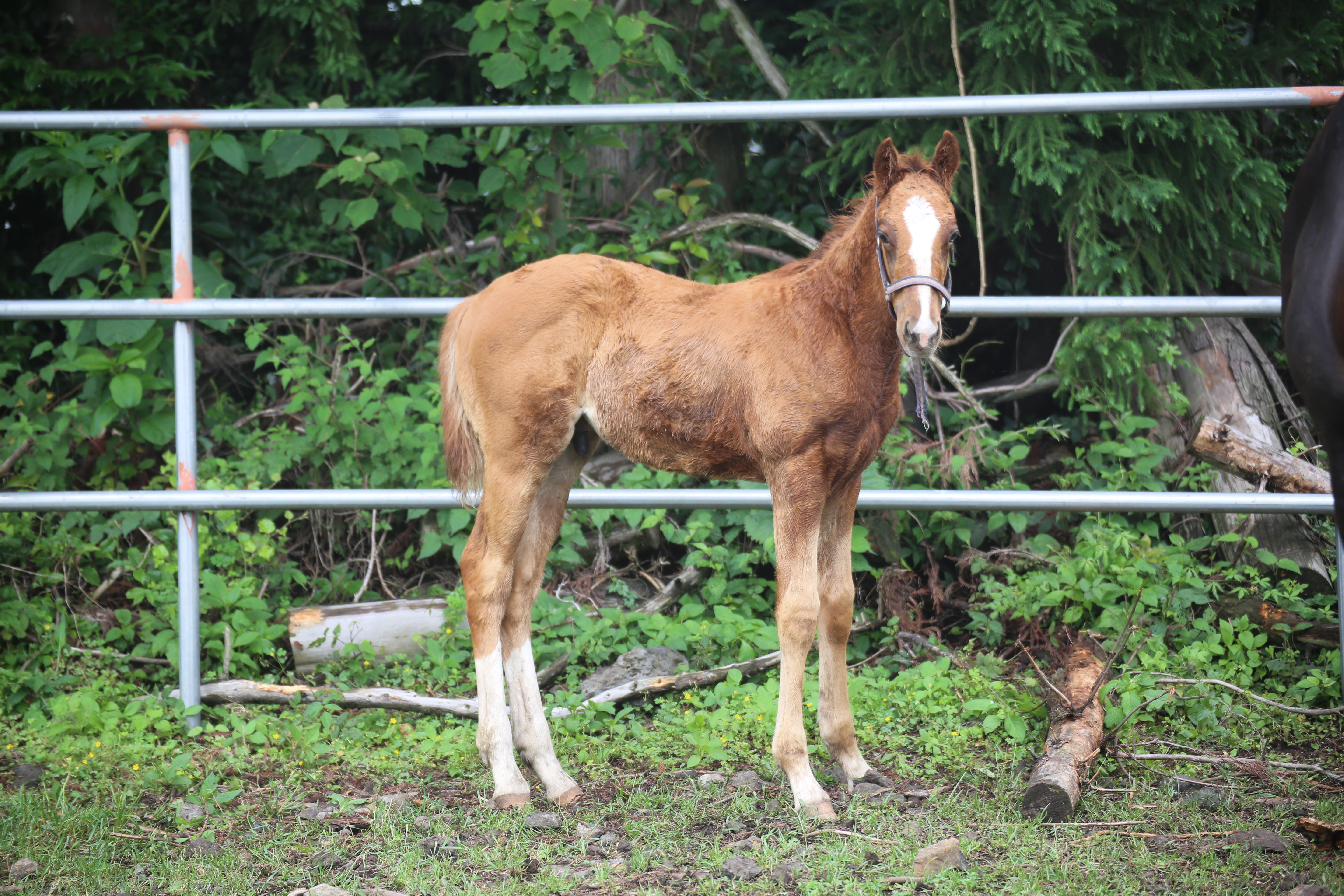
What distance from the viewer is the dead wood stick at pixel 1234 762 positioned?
10.6ft

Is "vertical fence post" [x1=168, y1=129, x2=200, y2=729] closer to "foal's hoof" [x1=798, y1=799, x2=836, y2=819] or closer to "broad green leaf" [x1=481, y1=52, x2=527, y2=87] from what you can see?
"broad green leaf" [x1=481, y1=52, x2=527, y2=87]

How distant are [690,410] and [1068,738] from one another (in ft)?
5.29

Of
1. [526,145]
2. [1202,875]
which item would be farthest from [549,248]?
[1202,875]

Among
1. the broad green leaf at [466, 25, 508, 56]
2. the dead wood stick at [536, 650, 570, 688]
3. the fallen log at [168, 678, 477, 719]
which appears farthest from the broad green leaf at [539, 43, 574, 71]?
the fallen log at [168, 678, 477, 719]

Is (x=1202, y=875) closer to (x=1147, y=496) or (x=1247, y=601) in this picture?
(x=1147, y=496)

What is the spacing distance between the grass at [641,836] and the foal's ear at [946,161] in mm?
1890

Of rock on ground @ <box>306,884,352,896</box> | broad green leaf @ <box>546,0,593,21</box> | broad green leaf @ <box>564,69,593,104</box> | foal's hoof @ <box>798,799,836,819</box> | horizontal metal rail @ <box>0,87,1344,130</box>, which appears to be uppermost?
broad green leaf @ <box>546,0,593,21</box>

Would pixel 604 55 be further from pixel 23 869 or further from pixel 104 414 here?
pixel 23 869

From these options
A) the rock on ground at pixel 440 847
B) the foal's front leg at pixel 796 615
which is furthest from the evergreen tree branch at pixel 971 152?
the rock on ground at pixel 440 847

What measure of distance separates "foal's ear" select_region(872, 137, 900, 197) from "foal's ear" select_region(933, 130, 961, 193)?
12cm

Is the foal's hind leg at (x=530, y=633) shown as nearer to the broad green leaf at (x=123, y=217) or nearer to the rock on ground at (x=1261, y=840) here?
the rock on ground at (x=1261, y=840)

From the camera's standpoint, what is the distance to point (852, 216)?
3.29 meters

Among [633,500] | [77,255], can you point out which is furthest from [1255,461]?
[77,255]

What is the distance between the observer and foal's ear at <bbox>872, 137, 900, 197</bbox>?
2.87 metres
